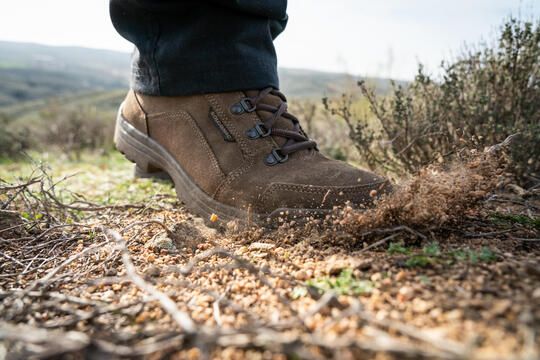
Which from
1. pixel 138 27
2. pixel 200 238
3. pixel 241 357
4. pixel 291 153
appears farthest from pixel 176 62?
pixel 241 357

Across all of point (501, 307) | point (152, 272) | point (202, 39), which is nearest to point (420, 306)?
point (501, 307)

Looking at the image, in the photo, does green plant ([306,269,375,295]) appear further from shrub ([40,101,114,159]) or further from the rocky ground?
shrub ([40,101,114,159])

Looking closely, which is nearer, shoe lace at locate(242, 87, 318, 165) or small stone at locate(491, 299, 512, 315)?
small stone at locate(491, 299, 512, 315)

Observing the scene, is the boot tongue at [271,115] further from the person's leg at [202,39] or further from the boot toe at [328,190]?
the boot toe at [328,190]

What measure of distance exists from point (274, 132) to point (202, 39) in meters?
0.63

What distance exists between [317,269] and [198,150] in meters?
1.05

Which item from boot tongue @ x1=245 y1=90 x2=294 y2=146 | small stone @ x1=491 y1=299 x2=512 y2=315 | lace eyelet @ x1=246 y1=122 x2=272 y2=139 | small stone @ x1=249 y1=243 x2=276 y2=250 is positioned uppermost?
boot tongue @ x1=245 y1=90 x2=294 y2=146

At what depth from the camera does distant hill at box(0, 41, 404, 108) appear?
70.5 meters

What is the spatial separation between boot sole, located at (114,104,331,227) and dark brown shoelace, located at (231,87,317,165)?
0.97 ft

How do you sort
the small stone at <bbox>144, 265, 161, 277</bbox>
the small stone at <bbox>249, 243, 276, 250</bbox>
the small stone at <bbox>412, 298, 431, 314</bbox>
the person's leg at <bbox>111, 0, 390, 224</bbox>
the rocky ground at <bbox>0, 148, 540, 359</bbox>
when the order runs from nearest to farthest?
the rocky ground at <bbox>0, 148, 540, 359</bbox> < the small stone at <bbox>412, 298, 431, 314</bbox> < the small stone at <bbox>144, 265, 161, 277</bbox> < the small stone at <bbox>249, 243, 276, 250</bbox> < the person's leg at <bbox>111, 0, 390, 224</bbox>

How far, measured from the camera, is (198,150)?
6.37 feet

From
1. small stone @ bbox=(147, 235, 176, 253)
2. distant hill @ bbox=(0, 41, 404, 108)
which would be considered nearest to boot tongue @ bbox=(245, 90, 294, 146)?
small stone @ bbox=(147, 235, 176, 253)

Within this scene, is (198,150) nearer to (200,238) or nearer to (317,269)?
(200,238)

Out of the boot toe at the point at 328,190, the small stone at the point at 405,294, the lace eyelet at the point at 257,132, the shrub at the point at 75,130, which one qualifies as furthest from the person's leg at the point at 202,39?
the shrub at the point at 75,130
